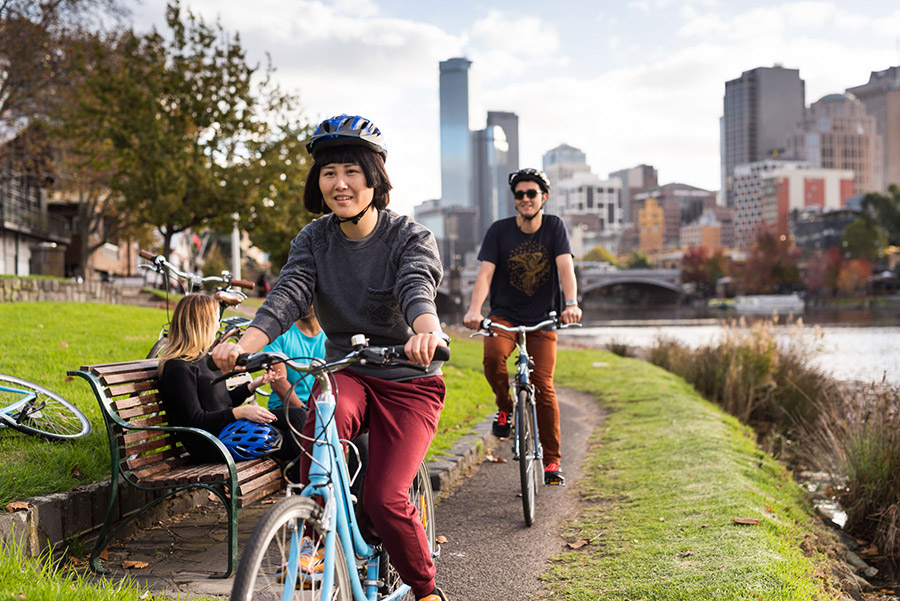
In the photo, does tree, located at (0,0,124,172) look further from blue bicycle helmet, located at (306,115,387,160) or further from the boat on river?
the boat on river

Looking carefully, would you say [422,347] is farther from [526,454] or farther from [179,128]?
[179,128]

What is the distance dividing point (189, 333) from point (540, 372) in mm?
2260

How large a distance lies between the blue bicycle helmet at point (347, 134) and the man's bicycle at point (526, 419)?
224 centimetres

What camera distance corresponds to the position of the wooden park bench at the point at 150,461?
379 centimetres

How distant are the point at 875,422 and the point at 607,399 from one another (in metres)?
4.79

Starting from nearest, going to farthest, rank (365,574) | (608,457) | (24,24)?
(365,574) < (608,457) < (24,24)

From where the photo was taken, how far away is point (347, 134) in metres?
2.87

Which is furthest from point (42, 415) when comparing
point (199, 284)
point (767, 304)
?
point (767, 304)

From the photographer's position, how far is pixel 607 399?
37.1 ft

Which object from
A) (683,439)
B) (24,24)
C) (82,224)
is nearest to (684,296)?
(82,224)

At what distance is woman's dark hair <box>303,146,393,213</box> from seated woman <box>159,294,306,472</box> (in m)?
1.55

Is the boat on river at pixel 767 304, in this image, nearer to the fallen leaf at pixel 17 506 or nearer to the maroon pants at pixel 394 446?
the fallen leaf at pixel 17 506

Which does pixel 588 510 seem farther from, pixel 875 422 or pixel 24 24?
pixel 24 24

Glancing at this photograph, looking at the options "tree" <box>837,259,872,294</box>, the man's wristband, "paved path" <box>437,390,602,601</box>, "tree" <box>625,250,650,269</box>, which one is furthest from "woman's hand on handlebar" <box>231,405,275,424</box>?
"tree" <box>625,250,650,269</box>
